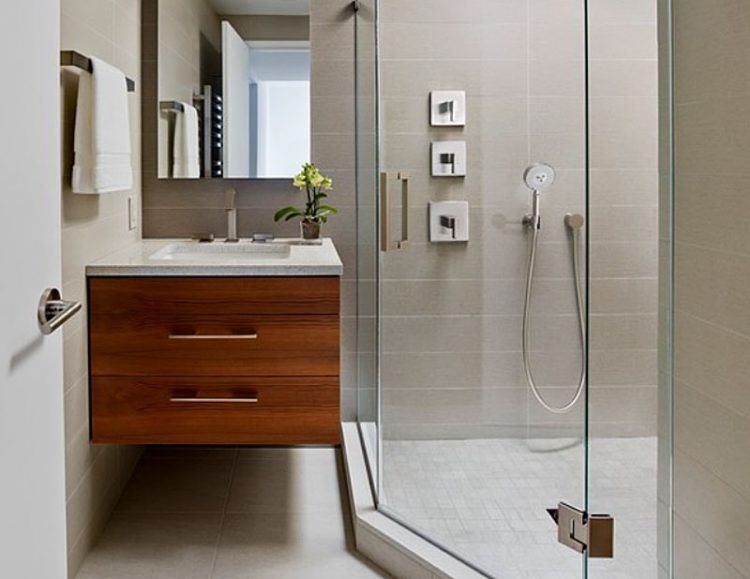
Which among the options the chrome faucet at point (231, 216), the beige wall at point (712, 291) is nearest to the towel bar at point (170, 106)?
the chrome faucet at point (231, 216)

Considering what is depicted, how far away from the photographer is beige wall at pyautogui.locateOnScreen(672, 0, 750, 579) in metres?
1.31

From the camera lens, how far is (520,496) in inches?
79.4

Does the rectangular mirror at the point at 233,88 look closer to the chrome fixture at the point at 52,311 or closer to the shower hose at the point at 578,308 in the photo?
the shower hose at the point at 578,308

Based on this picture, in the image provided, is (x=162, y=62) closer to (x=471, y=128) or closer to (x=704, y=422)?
(x=471, y=128)

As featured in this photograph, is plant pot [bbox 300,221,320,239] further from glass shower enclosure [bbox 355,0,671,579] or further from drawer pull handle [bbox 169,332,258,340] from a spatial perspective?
drawer pull handle [bbox 169,332,258,340]

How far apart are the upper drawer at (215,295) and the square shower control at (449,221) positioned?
0.39 meters

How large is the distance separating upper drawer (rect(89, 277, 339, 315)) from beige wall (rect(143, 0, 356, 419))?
0.95 metres

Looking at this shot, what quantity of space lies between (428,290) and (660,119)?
1.01m

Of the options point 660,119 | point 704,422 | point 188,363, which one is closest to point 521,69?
point 660,119

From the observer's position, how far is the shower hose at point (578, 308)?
69.2 inches

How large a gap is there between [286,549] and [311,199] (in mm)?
1434

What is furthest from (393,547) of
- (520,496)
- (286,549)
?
(520,496)

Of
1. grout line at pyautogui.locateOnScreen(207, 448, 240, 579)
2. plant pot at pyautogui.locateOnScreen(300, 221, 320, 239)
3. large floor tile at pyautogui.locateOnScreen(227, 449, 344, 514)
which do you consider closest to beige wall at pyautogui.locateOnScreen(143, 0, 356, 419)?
plant pot at pyautogui.locateOnScreen(300, 221, 320, 239)

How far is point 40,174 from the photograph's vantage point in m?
1.30
